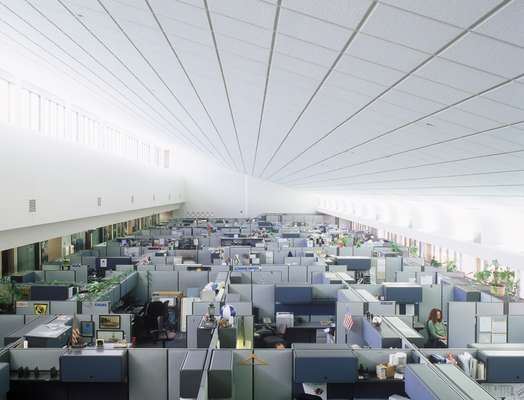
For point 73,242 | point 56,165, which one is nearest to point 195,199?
point 73,242

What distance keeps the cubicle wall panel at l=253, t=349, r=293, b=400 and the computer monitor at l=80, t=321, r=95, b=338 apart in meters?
2.61

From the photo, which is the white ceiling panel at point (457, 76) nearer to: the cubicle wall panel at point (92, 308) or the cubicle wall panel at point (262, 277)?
the cubicle wall panel at point (92, 308)

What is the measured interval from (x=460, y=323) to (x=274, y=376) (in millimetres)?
3638

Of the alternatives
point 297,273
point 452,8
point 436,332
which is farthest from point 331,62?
point 297,273

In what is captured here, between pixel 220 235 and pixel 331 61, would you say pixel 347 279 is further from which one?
pixel 220 235

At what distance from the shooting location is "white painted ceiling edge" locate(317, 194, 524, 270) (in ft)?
31.0

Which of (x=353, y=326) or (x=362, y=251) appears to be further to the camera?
(x=362, y=251)

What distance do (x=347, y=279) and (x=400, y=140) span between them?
4554mm

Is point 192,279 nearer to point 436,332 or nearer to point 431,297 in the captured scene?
point 431,297

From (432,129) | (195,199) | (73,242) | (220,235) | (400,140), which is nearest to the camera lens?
(432,129)

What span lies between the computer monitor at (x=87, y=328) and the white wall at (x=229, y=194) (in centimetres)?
2496

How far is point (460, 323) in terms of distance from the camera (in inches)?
271

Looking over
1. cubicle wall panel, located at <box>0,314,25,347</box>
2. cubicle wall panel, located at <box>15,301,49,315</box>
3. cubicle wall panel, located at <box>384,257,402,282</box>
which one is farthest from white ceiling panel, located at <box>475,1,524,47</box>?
cubicle wall panel, located at <box>384,257,402,282</box>

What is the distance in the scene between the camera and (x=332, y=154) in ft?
23.2
